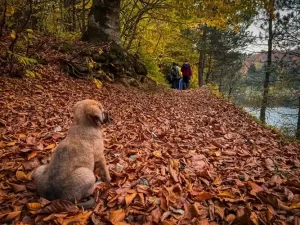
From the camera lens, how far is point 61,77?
8.73 meters

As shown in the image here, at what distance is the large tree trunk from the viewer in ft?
34.1

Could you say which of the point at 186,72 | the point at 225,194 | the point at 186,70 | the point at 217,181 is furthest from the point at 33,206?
the point at 186,72

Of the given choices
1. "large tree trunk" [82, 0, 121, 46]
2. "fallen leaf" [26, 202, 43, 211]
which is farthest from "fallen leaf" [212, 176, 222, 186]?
"large tree trunk" [82, 0, 121, 46]

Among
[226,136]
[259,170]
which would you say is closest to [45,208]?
[259,170]

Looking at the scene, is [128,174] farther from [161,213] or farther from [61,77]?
[61,77]

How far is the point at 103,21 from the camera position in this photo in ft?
34.4

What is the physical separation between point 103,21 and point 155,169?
27.3 ft

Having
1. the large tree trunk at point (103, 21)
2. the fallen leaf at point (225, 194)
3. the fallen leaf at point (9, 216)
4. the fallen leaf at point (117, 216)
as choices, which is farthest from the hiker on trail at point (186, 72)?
the fallen leaf at point (9, 216)

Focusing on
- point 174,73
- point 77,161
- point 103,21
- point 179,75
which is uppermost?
point 103,21

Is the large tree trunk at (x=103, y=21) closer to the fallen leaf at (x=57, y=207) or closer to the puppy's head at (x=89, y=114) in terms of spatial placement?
the puppy's head at (x=89, y=114)

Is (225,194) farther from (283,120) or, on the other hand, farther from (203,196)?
(283,120)

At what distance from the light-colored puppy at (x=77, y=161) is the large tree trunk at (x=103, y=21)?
8051 millimetres

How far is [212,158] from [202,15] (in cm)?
820

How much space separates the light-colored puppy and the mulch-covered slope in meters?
0.16
